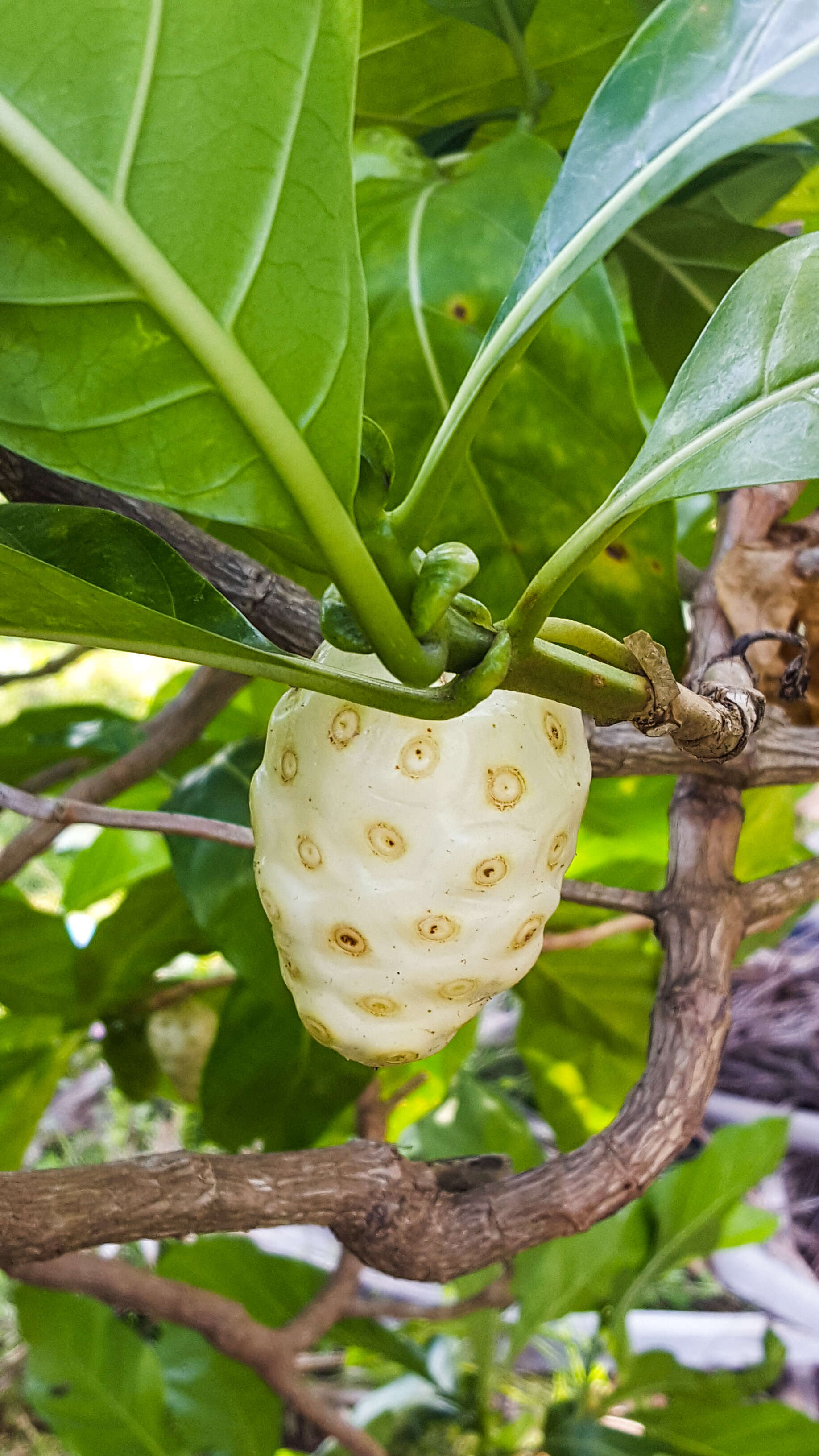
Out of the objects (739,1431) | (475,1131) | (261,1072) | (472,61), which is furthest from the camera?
(475,1131)

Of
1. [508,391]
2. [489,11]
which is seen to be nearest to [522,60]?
[489,11]

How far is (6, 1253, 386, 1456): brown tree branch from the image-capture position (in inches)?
18.3

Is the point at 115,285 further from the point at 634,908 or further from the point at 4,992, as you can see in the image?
the point at 4,992

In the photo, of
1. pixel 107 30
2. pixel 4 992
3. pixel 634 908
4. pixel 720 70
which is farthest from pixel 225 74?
pixel 4 992

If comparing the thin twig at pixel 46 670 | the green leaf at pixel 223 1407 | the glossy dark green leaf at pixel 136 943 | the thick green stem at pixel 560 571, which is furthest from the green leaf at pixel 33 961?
the thick green stem at pixel 560 571

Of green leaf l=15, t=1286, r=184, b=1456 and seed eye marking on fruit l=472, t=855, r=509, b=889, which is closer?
seed eye marking on fruit l=472, t=855, r=509, b=889

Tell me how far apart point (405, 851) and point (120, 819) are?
121 mm

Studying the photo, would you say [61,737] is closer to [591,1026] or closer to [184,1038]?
[184,1038]

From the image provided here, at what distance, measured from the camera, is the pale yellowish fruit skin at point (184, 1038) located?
24.3 inches

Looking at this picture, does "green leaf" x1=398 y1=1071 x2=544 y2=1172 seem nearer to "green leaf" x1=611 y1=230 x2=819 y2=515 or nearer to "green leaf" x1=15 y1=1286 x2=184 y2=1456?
"green leaf" x1=15 y1=1286 x2=184 y2=1456

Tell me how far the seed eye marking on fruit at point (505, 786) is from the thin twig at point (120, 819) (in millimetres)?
104

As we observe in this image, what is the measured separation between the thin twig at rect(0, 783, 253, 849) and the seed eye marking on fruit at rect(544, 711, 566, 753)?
0.11 meters

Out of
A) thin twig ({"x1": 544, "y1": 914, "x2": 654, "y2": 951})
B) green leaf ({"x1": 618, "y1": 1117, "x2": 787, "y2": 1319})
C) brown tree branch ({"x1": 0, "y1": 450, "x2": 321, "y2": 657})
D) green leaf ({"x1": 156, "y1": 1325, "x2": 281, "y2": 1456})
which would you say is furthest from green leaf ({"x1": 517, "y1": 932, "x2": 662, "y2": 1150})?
brown tree branch ({"x1": 0, "y1": 450, "x2": 321, "y2": 657})

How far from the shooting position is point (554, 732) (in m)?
0.24
